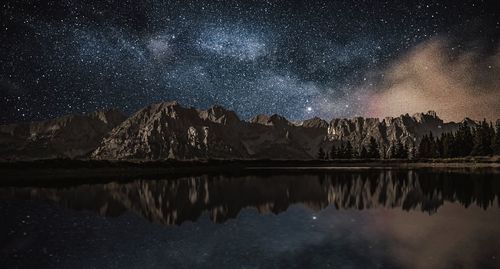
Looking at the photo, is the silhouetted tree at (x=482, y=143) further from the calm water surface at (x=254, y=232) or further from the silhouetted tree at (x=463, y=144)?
the calm water surface at (x=254, y=232)

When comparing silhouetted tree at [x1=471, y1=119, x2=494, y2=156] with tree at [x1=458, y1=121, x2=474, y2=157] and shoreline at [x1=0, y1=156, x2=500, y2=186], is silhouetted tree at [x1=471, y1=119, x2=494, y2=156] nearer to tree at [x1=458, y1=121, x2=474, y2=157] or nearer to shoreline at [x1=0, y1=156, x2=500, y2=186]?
tree at [x1=458, y1=121, x2=474, y2=157]

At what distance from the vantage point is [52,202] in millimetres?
44500

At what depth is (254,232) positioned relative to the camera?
27.0 m

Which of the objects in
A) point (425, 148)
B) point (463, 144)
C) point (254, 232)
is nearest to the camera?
point (254, 232)

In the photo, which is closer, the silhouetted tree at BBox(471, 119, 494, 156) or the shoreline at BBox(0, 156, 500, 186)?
the shoreline at BBox(0, 156, 500, 186)

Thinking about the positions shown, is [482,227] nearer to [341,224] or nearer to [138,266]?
[341,224]

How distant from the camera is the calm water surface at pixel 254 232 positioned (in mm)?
19844

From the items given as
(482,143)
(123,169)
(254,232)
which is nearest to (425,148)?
(482,143)

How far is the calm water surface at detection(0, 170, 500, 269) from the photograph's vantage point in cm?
1984

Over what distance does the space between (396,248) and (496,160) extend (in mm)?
131573

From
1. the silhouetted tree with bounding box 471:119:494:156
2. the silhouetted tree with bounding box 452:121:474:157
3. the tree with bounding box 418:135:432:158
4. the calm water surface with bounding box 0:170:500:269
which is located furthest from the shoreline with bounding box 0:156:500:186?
the calm water surface with bounding box 0:170:500:269

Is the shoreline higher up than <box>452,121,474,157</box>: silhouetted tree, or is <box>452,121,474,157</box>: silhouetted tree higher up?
<box>452,121,474,157</box>: silhouetted tree

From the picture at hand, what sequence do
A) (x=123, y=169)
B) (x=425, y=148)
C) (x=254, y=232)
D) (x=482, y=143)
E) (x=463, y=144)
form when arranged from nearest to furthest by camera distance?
(x=254, y=232) < (x=123, y=169) < (x=482, y=143) < (x=463, y=144) < (x=425, y=148)

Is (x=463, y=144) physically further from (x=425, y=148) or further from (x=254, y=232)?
(x=254, y=232)
